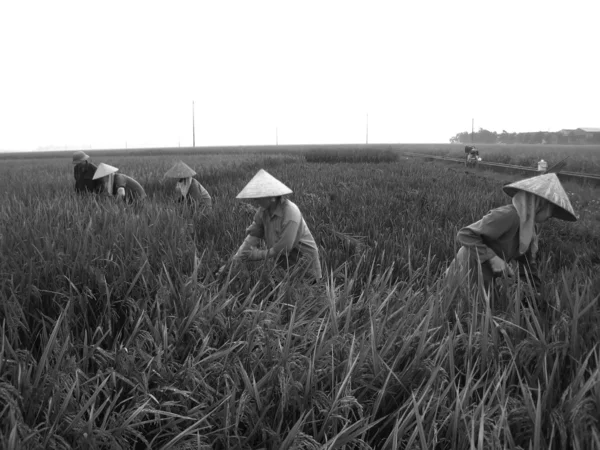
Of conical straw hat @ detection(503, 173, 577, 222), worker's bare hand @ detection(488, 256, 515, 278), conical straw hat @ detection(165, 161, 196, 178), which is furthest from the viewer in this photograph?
conical straw hat @ detection(165, 161, 196, 178)

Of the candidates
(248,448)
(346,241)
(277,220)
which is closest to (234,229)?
(277,220)

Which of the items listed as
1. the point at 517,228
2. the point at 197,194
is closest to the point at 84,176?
the point at 197,194

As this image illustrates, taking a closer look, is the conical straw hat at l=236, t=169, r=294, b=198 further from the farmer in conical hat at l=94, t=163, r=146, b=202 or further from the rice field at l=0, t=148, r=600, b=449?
the farmer in conical hat at l=94, t=163, r=146, b=202

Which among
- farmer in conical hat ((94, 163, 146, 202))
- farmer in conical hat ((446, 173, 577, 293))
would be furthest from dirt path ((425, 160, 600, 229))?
farmer in conical hat ((94, 163, 146, 202))

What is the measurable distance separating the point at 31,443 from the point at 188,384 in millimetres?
420

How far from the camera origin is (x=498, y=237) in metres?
2.63

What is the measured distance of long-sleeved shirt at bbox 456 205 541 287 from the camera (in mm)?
2568

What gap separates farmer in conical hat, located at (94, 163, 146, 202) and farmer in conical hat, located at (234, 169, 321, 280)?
2.71 meters

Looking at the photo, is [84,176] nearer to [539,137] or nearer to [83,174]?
[83,174]

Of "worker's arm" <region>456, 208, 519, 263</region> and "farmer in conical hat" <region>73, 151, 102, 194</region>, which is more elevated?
"farmer in conical hat" <region>73, 151, 102, 194</region>

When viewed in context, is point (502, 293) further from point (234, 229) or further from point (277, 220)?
point (234, 229)

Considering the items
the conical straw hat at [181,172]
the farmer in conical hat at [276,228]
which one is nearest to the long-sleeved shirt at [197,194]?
the conical straw hat at [181,172]

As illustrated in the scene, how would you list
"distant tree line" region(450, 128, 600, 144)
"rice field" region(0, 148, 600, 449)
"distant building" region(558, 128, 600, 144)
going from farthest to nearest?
1. "distant tree line" region(450, 128, 600, 144)
2. "distant building" region(558, 128, 600, 144)
3. "rice field" region(0, 148, 600, 449)

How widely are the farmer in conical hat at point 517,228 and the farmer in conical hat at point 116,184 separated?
4.12m
